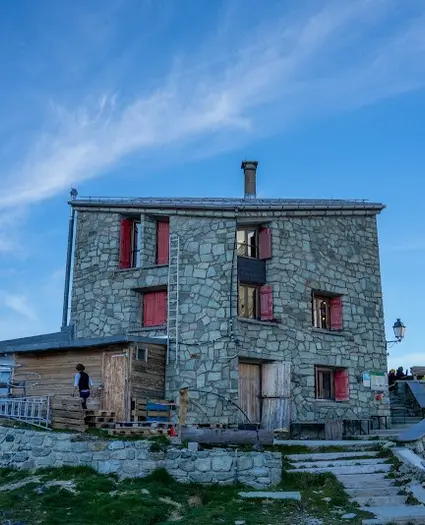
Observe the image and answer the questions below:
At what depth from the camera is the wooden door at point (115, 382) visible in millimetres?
19000

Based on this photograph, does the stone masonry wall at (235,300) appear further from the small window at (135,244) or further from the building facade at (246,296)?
the small window at (135,244)

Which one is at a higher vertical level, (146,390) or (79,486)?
(146,390)

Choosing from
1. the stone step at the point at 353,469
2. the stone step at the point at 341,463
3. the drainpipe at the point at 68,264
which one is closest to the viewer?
the stone step at the point at 353,469

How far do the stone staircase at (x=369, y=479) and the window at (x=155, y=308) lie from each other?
7.98m

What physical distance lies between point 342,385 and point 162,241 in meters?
7.77

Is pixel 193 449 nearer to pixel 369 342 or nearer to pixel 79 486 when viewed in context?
pixel 79 486

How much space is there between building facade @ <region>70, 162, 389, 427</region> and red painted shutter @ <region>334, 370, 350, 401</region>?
0.03 meters

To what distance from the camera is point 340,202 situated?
24.8m

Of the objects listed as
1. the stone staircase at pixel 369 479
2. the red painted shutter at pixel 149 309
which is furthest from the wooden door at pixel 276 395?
the stone staircase at pixel 369 479

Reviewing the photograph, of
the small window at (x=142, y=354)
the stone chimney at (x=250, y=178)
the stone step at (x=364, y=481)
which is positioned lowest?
the stone step at (x=364, y=481)

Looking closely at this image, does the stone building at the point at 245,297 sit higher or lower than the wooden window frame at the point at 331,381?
higher

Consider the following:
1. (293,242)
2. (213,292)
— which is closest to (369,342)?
(293,242)

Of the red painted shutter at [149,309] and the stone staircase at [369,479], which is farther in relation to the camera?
the red painted shutter at [149,309]

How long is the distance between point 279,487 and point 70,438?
463 cm
